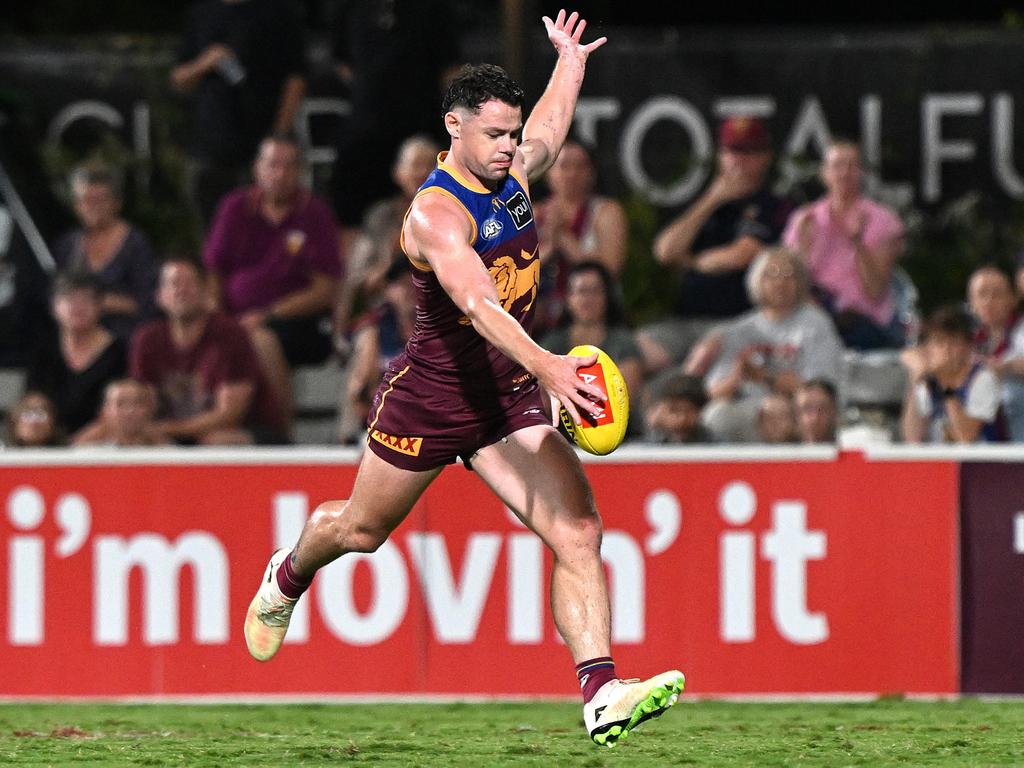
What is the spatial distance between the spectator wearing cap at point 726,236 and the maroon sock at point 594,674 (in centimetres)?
485

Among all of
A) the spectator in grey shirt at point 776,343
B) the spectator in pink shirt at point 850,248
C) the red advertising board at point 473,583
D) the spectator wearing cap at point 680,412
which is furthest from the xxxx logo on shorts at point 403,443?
the spectator in pink shirt at point 850,248

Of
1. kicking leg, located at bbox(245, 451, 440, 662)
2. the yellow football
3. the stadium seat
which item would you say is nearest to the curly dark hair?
the yellow football

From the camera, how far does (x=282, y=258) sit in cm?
1120

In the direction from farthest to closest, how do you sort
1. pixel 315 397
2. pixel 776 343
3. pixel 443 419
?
pixel 315 397 → pixel 776 343 → pixel 443 419

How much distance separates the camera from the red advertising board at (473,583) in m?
8.80

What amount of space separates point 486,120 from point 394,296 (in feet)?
14.4

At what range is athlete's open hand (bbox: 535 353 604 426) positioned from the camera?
5.77m

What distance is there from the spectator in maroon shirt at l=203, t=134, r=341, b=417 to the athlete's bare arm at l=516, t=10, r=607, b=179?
166 inches

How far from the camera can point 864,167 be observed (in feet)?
38.9

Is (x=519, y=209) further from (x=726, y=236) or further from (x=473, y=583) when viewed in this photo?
(x=726, y=236)

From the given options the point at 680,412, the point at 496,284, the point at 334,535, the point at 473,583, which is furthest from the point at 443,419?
the point at 680,412

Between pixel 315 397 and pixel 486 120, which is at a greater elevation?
pixel 486 120

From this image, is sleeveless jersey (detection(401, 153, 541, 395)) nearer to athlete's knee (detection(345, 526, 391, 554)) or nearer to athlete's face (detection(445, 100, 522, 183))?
athlete's face (detection(445, 100, 522, 183))

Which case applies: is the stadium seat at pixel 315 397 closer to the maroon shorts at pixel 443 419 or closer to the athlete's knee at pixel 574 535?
the maroon shorts at pixel 443 419
